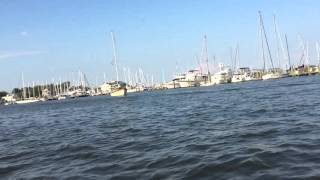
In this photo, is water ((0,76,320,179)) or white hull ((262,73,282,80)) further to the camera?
white hull ((262,73,282,80))

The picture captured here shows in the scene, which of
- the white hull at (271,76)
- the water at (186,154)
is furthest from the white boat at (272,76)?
the water at (186,154)

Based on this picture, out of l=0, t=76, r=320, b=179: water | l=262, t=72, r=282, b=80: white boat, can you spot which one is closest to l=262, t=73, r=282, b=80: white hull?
l=262, t=72, r=282, b=80: white boat

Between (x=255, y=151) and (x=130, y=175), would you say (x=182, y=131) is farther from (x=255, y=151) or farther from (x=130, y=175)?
(x=130, y=175)

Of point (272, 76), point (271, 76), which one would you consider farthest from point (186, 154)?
point (271, 76)

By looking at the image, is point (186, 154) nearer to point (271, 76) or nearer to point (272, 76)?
point (272, 76)

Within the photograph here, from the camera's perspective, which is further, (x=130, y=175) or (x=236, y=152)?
(x=236, y=152)

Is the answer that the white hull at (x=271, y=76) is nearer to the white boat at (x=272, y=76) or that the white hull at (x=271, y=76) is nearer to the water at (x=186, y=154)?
the white boat at (x=272, y=76)

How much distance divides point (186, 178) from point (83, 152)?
353 inches

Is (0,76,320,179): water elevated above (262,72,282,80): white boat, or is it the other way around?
(262,72,282,80): white boat

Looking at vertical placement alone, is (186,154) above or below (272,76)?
below

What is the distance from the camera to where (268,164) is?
16453 mm

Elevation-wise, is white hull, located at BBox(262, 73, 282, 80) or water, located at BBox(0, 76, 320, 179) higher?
white hull, located at BBox(262, 73, 282, 80)

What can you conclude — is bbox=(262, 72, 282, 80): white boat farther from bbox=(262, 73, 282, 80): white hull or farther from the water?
the water

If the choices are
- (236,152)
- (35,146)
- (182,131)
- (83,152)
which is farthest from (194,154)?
(35,146)
